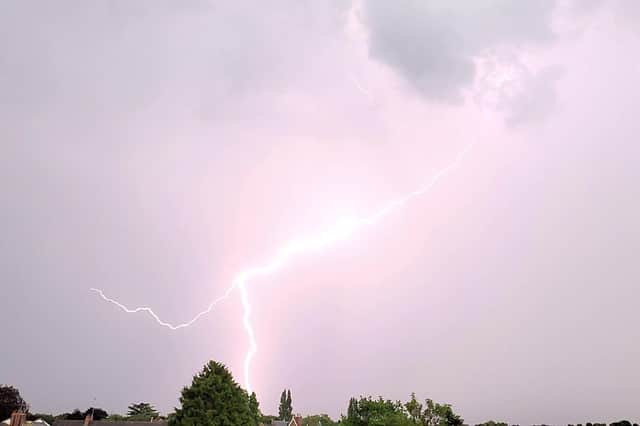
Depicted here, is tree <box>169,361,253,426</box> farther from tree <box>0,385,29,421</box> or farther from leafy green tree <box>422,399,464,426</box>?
tree <box>0,385,29,421</box>

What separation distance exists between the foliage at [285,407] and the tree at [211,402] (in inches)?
3727

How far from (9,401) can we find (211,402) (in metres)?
69.0

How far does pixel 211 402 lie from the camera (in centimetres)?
3850

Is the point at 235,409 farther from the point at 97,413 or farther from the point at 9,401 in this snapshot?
the point at 97,413

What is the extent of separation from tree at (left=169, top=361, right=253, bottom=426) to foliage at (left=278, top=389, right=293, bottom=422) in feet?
311

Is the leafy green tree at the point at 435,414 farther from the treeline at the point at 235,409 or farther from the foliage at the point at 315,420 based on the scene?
the foliage at the point at 315,420

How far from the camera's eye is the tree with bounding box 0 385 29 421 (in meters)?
85.6

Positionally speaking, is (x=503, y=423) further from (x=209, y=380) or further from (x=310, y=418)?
(x=310, y=418)

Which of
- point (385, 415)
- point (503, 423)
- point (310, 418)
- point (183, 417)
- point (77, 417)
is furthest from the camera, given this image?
point (310, 418)

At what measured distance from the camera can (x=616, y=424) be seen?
389 ft

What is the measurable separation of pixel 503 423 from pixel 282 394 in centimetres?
5734

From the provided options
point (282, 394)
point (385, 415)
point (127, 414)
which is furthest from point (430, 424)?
point (127, 414)

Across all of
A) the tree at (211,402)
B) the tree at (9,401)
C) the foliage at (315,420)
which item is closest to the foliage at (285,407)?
the foliage at (315,420)

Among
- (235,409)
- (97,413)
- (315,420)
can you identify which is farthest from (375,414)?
(315,420)
